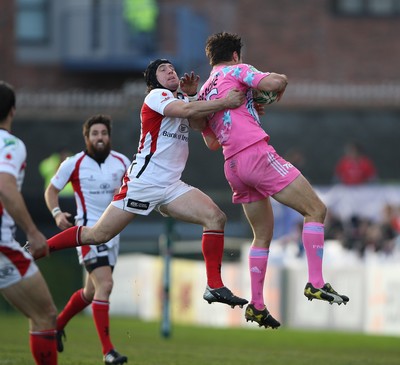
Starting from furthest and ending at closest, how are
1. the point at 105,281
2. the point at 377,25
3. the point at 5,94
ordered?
the point at 377,25
the point at 105,281
the point at 5,94

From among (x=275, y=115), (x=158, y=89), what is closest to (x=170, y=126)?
(x=158, y=89)

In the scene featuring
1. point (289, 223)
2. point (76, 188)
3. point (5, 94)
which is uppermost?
point (5, 94)

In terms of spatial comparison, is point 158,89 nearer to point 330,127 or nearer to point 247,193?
point 247,193

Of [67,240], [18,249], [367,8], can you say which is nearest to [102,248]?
[67,240]

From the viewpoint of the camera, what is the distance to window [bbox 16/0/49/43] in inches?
1378

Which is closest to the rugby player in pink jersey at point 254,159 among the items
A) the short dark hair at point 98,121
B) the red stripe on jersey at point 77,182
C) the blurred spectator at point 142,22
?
the short dark hair at point 98,121

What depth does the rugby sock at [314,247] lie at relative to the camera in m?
12.2

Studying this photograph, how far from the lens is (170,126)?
12.3m

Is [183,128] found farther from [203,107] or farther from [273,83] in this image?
[273,83]

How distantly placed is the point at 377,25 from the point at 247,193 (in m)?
24.6

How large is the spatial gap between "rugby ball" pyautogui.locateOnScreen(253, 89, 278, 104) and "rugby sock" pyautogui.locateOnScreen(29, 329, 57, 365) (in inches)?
129

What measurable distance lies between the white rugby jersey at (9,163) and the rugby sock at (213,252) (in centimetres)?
274

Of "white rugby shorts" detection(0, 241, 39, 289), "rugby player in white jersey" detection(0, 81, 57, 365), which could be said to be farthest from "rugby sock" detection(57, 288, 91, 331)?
"white rugby shorts" detection(0, 241, 39, 289)

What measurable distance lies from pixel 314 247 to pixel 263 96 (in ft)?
4.82
